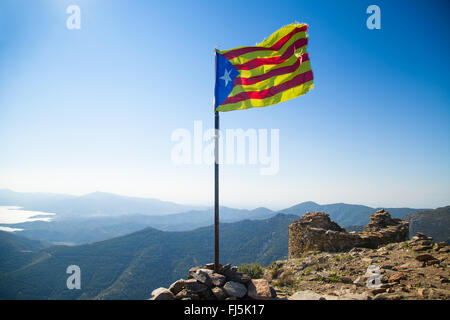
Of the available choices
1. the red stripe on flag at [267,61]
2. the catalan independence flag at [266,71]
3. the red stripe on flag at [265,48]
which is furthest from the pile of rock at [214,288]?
the red stripe on flag at [265,48]

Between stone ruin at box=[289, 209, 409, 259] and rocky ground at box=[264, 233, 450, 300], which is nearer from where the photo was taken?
rocky ground at box=[264, 233, 450, 300]

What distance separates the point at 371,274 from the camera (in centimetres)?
867

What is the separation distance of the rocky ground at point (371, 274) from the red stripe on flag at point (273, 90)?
21.3 ft

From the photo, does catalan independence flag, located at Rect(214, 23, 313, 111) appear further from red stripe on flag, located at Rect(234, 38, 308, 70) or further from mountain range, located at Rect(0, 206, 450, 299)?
mountain range, located at Rect(0, 206, 450, 299)

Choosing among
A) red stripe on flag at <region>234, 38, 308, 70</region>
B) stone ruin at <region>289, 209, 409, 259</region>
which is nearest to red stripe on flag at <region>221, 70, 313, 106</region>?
red stripe on flag at <region>234, 38, 308, 70</region>

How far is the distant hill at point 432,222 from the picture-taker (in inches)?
1587

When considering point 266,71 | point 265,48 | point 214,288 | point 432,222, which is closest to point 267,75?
point 266,71

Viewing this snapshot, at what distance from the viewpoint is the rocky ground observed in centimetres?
690

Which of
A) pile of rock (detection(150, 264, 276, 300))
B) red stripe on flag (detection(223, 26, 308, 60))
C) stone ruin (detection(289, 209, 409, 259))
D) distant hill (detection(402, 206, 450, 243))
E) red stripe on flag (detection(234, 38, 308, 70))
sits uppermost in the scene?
red stripe on flag (detection(223, 26, 308, 60))

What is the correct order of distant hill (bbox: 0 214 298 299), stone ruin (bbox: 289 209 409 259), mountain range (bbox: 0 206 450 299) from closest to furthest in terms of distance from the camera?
stone ruin (bbox: 289 209 409 259)
distant hill (bbox: 0 214 298 299)
mountain range (bbox: 0 206 450 299)

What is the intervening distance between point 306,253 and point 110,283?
14558 cm
